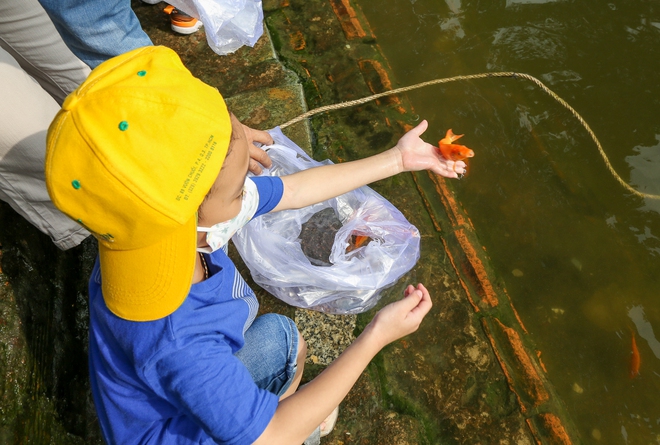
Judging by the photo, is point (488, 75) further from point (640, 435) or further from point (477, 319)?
point (640, 435)

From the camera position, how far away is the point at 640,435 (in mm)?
Answer: 1820

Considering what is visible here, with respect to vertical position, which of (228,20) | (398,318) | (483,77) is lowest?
(483,77)

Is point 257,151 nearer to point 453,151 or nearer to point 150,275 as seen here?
point 453,151

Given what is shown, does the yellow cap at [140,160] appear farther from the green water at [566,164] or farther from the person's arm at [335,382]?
the green water at [566,164]

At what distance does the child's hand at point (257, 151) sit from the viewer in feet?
6.25

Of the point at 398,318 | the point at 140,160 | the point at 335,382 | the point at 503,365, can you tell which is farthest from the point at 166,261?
the point at 503,365

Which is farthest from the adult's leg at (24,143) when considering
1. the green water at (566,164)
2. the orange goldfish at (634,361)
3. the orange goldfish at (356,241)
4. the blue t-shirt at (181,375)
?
the orange goldfish at (634,361)

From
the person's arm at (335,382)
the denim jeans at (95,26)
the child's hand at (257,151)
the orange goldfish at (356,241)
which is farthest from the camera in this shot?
the orange goldfish at (356,241)

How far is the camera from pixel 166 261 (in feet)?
3.51

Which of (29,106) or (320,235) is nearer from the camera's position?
(29,106)

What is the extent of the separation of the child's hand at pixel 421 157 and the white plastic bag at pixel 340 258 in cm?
35

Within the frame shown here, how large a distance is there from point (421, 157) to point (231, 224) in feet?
2.69

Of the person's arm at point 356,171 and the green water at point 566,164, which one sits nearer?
the person's arm at point 356,171

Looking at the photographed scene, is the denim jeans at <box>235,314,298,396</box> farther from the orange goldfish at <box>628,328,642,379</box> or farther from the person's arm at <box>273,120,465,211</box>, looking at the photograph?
the orange goldfish at <box>628,328,642,379</box>
